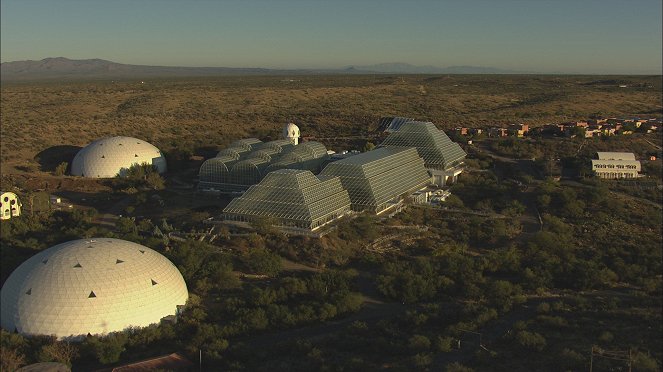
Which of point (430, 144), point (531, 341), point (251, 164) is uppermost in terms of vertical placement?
point (430, 144)

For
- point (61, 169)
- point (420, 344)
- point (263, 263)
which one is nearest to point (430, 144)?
point (263, 263)

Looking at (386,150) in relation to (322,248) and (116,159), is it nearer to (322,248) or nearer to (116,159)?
(322,248)

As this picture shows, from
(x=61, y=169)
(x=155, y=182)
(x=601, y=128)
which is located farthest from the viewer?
(x=601, y=128)

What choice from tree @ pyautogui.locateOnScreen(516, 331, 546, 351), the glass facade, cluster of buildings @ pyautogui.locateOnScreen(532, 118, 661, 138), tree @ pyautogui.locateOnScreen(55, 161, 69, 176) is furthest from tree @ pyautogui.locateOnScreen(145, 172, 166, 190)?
cluster of buildings @ pyautogui.locateOnScreen(532, 118, 661, 138)

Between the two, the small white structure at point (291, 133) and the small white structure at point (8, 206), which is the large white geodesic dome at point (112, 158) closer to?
the small white structure at point (8, 206)

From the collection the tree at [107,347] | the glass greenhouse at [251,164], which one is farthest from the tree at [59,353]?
the glass greenhouse at [251,164]

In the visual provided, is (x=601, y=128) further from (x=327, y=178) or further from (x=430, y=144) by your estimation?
(x=327, y=178)

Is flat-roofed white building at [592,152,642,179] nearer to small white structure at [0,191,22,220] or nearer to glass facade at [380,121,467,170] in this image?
glass facade at [380,121,467,170]
